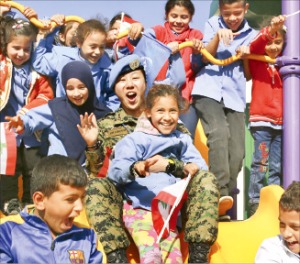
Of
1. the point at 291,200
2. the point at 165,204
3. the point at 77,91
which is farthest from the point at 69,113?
the point at 291,200

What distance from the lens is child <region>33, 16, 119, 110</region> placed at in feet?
19.4

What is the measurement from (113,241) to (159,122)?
813 mm

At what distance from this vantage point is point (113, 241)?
15.0 ft

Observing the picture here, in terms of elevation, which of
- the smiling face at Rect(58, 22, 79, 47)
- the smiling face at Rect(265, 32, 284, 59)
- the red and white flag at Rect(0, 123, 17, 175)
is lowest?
the red and white flag at Rect(0, 123, 17, 175)

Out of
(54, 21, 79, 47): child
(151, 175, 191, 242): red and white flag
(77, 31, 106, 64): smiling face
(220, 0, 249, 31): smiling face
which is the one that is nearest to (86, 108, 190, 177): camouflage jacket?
(151, 175, 191, 242): red and white flag

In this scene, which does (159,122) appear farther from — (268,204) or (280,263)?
(280,263)

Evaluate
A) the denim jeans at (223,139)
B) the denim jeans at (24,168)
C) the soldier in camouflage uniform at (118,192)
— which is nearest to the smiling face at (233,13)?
the denim jeans at (223,139)

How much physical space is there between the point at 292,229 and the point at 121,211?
3.38 feet

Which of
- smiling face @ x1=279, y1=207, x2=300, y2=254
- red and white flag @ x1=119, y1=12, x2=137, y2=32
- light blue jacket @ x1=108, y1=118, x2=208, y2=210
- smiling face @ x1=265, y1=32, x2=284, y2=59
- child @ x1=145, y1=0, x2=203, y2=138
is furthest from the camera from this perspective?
red and white flag @ x1=119, y1=12, x2=137, y2=32

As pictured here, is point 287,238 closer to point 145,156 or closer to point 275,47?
point 145,156

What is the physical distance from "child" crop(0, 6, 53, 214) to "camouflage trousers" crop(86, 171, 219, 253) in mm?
1280

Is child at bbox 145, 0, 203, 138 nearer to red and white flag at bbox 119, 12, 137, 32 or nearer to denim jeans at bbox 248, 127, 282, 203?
red and white flag at bbox 119, 12, 137, 32

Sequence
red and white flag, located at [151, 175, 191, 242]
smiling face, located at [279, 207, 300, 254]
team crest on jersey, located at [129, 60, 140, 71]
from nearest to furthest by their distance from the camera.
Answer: smiling face, located at [279, 207, 300, 254] < red and white flag, located at [151, 175, 191, 242] < team crest on jersey, located at [129, 60, 140, 71]

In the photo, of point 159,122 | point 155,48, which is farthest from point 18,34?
point 159,122
